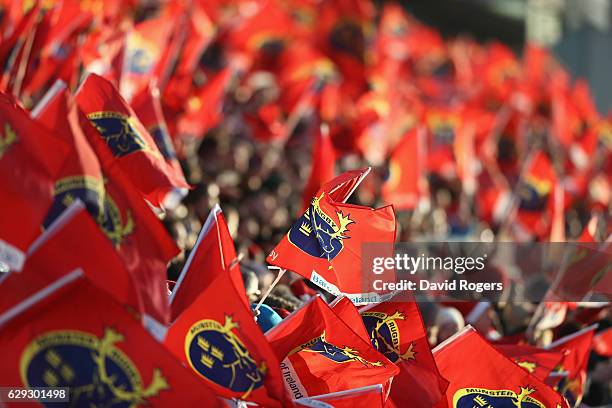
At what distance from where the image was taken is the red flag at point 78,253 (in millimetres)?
2613

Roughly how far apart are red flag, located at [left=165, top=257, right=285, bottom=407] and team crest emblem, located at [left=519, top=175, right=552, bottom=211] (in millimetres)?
5119

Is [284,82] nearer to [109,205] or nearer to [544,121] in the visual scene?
[544,121]

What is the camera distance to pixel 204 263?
3188mm

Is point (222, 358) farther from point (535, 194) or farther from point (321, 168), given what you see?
point (535, 194)

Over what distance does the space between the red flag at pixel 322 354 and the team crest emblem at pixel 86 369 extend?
2.25ft

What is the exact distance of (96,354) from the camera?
2.52 meters

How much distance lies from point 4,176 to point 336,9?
733 centimetres

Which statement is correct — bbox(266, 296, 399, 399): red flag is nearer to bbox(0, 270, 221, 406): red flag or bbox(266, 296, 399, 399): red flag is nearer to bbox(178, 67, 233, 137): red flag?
bbox(0, 270, 221, 406): red flag

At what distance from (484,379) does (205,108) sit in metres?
3.90

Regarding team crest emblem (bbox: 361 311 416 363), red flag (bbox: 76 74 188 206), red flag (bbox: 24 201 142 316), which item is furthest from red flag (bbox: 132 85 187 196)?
red flag (bbox: 24 201 142 316)

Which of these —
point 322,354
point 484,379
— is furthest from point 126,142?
point 484,379

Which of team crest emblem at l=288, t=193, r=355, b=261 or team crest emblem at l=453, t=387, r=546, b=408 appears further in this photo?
team crest emblem at l=288, t=193, r=355, b=261

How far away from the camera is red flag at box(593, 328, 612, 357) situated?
458 centimetres

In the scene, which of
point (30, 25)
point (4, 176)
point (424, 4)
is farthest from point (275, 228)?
point (424, 4)
